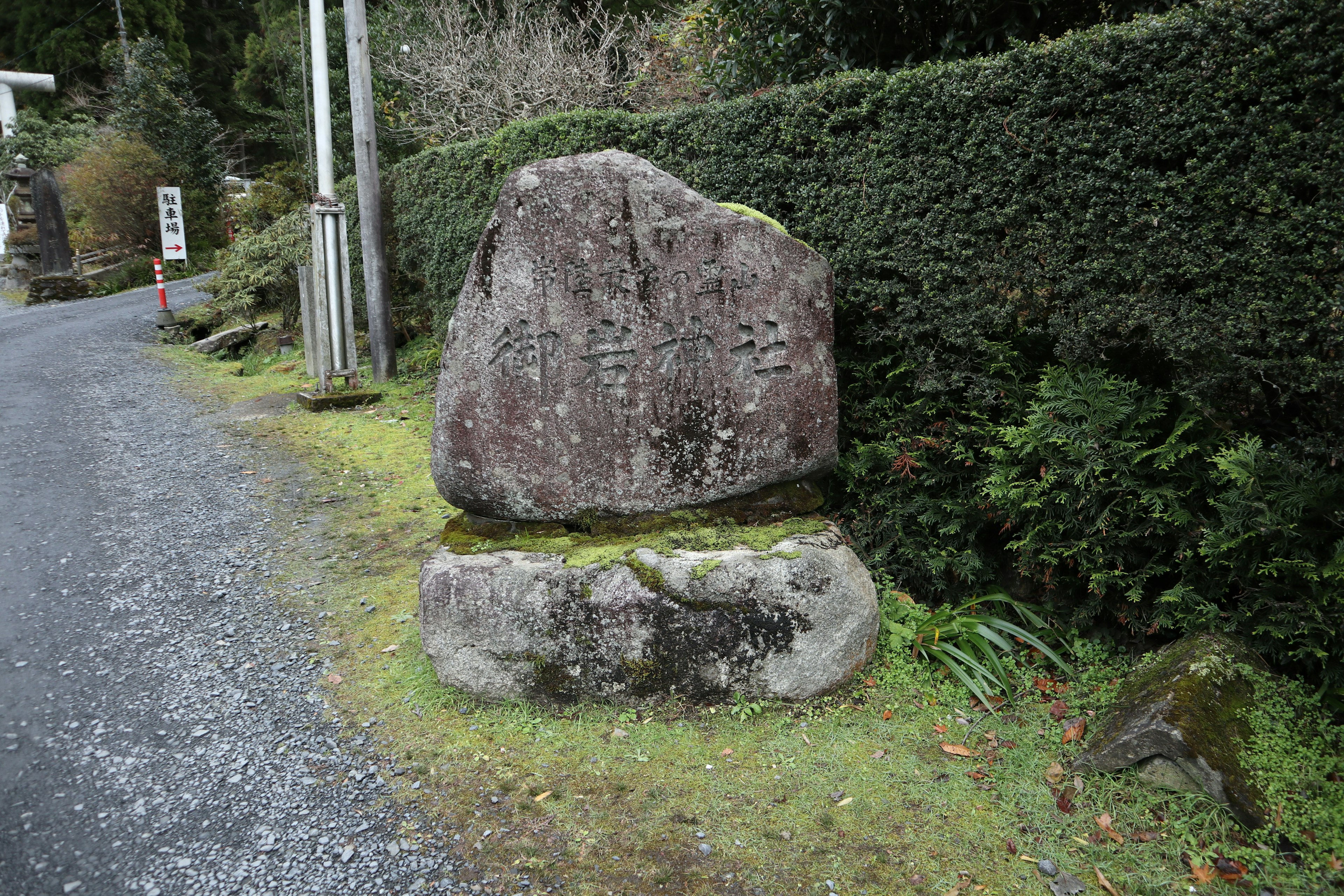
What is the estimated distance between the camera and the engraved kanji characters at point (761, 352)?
424 cm

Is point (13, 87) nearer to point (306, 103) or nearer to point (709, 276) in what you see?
point (306, 103)

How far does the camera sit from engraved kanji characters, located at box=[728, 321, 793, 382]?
13.9ft

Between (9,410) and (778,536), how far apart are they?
31.1 ft

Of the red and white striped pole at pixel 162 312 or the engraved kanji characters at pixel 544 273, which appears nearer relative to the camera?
the engraved kanji characters at pixel 544 273

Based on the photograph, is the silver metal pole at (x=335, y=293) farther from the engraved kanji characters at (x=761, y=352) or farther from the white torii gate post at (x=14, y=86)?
the white torii gate post at (x=14, y=86)

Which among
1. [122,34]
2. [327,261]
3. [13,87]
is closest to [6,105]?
[13,87]

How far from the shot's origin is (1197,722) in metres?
3.11

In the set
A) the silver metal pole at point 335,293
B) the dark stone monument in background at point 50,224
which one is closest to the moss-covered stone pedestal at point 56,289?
the dark stone monument in background at point 50,224

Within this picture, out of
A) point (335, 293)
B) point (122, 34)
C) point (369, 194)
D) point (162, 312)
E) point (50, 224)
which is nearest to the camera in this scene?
point (335, 293)

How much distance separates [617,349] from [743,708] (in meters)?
1.96

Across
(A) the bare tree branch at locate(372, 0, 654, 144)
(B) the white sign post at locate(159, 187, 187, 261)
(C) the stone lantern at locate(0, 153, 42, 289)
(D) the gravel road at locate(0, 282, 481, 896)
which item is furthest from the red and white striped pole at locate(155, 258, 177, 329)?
(C) the stone lantern at locate(0, 153, 42, 289)

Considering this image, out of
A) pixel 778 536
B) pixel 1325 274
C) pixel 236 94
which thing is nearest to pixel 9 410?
pixel 778 536

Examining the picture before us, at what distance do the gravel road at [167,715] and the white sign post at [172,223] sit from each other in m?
9.57

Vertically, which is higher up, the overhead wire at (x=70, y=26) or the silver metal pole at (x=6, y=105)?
the overhead wire at (x=70, y=26)
